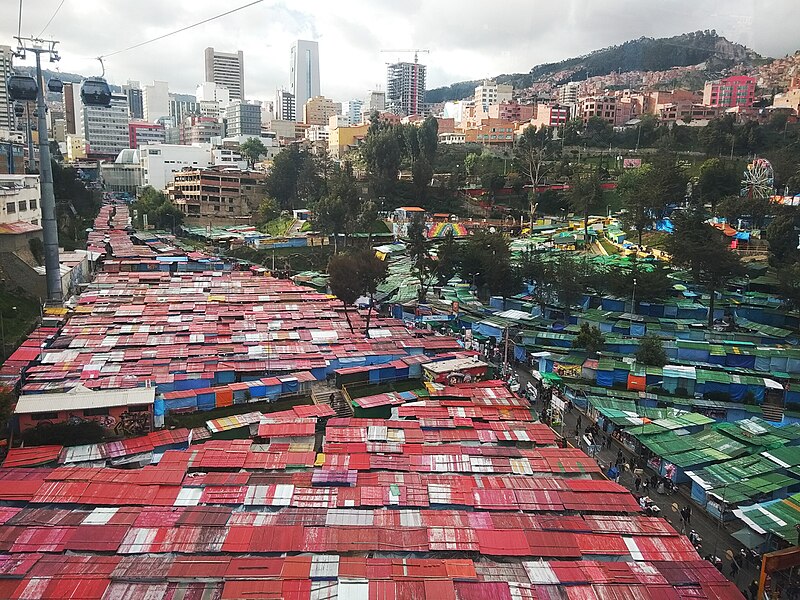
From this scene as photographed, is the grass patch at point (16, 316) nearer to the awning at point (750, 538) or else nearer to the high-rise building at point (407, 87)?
the awning at point (750, 538)

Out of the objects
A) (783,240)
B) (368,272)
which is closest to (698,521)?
(368,272)

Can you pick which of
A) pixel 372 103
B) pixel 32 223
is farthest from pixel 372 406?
pixel 372 103

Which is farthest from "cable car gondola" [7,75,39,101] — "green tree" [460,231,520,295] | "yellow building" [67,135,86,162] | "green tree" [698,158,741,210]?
"yellow building" [67,135,86,162]

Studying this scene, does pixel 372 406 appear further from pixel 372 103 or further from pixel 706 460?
pixel 372 103

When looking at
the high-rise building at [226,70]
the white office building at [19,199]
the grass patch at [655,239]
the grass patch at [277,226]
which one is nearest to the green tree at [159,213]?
the grass patch at [277,226]

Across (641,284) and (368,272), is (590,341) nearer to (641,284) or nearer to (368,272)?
(641,284)
